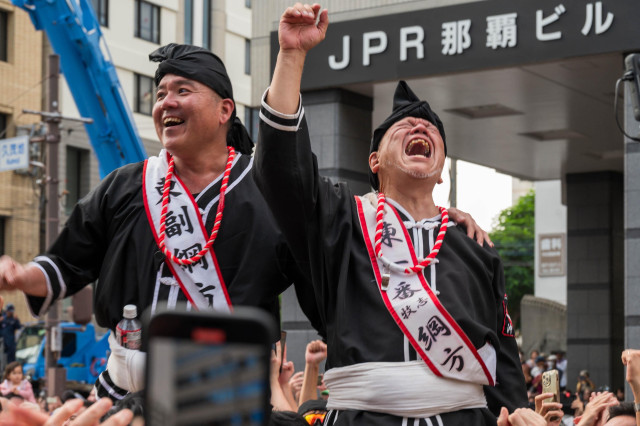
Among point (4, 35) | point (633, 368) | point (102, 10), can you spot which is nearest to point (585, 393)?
point (633, 368)

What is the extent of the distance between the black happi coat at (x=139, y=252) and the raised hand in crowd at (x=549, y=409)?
94cm

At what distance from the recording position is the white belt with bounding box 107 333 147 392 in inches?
135

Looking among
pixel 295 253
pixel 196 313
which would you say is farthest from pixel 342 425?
pixel 196 313

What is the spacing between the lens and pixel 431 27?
38.4 ft

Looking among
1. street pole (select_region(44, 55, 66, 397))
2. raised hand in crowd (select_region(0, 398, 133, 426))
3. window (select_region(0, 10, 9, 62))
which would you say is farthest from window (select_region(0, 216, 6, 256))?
raised hand in crowd (select_region(0, 398, 133, 426))

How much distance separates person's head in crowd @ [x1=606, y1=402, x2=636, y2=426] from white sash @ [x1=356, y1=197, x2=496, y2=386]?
1.50 meters

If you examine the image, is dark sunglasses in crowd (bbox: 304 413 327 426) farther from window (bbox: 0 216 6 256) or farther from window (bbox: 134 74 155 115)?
window (bbox: 134 74 155 115)

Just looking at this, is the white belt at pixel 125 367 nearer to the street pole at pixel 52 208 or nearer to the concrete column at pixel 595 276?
the street pole at pixel 52 208

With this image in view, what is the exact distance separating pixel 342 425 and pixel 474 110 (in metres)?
11.9

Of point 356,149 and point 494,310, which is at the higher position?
point 356,149

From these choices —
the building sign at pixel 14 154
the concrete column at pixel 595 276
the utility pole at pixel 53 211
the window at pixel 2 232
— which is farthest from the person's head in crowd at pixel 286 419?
the window at pixel 2 232

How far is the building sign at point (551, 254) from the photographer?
44.9 m

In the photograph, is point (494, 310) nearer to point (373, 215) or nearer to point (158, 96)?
point (373, 215)

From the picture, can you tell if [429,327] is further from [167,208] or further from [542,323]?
[542,323]
